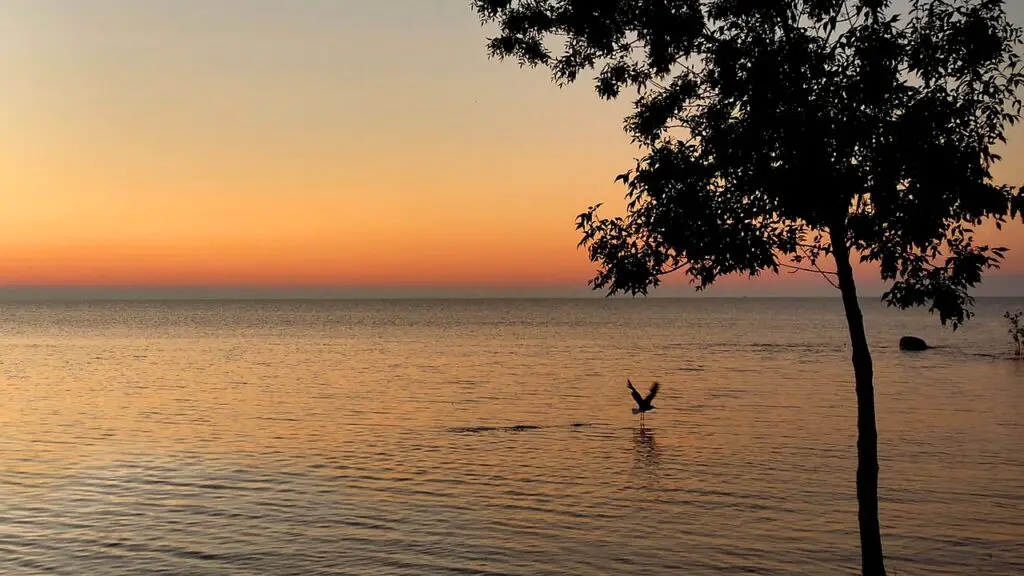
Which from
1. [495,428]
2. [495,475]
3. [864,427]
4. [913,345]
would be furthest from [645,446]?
[913,345]

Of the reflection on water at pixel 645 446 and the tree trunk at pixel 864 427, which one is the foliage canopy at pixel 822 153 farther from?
the reflection on water at pixel 645 446

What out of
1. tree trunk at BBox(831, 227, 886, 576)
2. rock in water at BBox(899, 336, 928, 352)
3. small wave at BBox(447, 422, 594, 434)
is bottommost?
small wave at BBox(447, 422, 594, 434)

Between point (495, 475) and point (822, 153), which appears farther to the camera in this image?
point (495, 475)

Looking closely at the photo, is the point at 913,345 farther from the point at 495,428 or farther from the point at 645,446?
the point at 645,446

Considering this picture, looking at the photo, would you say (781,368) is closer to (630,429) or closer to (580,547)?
(630,429)

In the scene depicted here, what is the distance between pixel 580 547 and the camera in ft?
72.6

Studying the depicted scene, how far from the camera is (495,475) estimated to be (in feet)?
102

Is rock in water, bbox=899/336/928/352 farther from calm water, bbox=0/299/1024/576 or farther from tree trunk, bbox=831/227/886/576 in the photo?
tree trunk, bbox=831/227/886/576

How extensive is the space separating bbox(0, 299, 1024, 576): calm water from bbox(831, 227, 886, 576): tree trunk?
13.5 ft

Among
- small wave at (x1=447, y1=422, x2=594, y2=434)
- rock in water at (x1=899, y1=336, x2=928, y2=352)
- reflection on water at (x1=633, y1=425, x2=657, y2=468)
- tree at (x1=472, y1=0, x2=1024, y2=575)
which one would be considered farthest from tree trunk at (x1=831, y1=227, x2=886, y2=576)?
rock in water at (x1=899, y1=336, x2=928, y2=352)

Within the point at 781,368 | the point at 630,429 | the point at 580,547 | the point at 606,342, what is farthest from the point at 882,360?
the point at 580,547

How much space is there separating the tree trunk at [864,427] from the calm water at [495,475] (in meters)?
4.11

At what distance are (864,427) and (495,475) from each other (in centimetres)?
1631

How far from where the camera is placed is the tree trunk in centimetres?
1596
